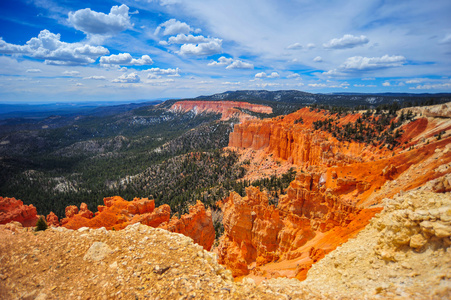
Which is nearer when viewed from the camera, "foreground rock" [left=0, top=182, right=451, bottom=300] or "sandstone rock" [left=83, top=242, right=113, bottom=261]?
"foreground rock" [left=0, top=182, right=451, bottom=300]

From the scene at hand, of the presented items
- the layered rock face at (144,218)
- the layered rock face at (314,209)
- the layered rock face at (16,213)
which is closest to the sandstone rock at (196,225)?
the layered rock face at (144,218)

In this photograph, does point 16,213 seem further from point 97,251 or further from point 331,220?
point 331,220

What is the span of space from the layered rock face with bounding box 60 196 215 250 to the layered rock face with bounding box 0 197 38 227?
14.8 ft

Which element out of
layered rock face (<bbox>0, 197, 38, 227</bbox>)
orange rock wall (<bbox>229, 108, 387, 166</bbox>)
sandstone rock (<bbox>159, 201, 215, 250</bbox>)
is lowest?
sandstone rock (<bbox>159, 201, 215, 250</bbox>)

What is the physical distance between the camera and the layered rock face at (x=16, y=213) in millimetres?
26231

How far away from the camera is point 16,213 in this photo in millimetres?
27266

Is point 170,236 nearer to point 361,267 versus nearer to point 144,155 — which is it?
point 361,267

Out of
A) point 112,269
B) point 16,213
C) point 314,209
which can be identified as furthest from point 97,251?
point 16,213

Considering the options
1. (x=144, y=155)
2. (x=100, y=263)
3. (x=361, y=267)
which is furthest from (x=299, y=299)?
(x=144, y=155)

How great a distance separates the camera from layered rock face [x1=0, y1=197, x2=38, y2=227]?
2623 cm

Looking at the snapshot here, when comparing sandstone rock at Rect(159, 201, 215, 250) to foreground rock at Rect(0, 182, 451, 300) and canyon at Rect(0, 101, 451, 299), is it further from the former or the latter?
foreground rock at Rect(0, 182, 451, 300)

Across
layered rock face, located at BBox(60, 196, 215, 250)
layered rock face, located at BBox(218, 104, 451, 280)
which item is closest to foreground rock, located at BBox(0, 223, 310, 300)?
layered rock face, located at BBox(218, 104, 451, 280)

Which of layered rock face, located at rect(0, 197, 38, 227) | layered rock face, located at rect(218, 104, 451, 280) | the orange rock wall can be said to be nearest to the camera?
layered rock face, located at rect(218, 104, 451, 280)

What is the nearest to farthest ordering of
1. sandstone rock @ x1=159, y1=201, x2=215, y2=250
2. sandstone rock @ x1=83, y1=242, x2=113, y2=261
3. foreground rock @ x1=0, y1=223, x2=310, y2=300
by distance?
foreground rock @ x1=0, y1=223, x2=310, y2=300 → sandstone rock @ x1=83, y1=242, x2=113, y2=261 → sandstone rock @ x1=159, y1=201, x2=215, y2=250
